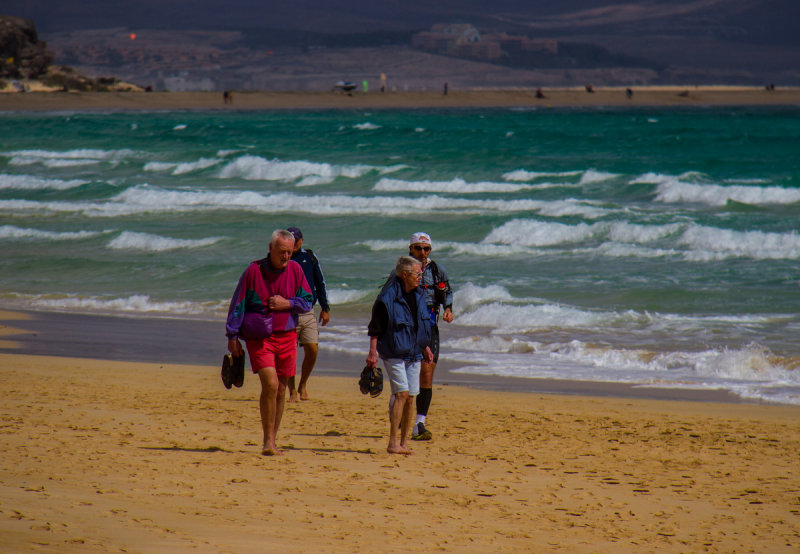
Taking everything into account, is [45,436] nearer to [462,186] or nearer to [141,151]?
[462,186]

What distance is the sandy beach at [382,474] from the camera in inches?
206

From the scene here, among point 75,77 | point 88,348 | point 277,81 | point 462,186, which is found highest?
point 277,81

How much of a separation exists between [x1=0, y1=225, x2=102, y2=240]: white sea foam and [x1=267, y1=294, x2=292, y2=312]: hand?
1788cm

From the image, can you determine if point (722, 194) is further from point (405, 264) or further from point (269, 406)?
point (269, 406)

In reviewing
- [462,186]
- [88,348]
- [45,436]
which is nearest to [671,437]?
[45,436]

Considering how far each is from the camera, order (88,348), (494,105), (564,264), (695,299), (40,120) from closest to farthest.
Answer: (88,348) < (695,299) < (564,264) < (40,120) < (494,105)

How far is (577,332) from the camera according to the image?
1303 centimetres

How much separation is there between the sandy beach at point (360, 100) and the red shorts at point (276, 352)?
269 ft

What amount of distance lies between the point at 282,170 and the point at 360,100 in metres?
72.0

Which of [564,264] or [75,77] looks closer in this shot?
[564,264]

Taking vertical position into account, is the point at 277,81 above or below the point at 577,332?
above

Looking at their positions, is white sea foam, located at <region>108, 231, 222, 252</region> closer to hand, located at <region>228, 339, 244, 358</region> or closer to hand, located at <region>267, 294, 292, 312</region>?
hand, located at <region>228, 339, 244, 358</region>

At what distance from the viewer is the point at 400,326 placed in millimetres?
6773

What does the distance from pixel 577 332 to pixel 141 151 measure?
1502 inches
